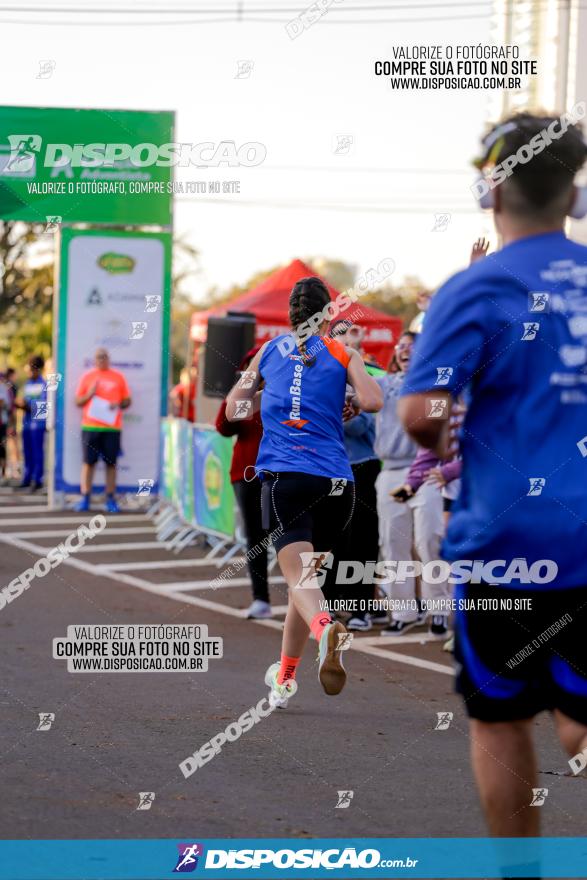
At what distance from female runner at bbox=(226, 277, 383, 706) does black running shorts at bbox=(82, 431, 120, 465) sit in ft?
38.9

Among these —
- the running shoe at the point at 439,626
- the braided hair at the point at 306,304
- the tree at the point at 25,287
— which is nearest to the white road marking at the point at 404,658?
the running shoe at the point at 439,626

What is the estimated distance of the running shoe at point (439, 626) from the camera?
31.2 ft

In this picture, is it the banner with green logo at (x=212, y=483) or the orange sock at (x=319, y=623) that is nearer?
the orange sock at (x=319, y=623)

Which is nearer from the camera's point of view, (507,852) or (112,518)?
(507,852)

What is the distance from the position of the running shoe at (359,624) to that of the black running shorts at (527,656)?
22.2 feet

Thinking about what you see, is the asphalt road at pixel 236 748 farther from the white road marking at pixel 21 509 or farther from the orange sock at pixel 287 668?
the white road marking at pixel 21 509

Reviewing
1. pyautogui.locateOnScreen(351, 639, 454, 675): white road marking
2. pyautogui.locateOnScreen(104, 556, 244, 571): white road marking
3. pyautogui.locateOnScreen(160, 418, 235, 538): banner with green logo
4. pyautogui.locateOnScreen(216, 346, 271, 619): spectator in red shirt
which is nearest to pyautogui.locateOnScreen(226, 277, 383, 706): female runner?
pyautogui.locateOnScreen(351, 639, 454, 675): white road marking

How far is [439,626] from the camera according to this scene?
31.3 feet

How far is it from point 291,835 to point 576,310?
7.42 feet

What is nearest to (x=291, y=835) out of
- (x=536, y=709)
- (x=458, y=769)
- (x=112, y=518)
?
(x=458, y=769)

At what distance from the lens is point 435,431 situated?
3.12 meters

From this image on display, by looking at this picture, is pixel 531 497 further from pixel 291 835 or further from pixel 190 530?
pixel 190 530

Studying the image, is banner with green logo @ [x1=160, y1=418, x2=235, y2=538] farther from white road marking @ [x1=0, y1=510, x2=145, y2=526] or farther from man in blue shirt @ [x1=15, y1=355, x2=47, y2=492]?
man in blue shirt @ [x1=15, y1=355, x2=47, y2=492]

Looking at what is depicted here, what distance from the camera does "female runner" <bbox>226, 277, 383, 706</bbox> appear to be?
6.49 meters
